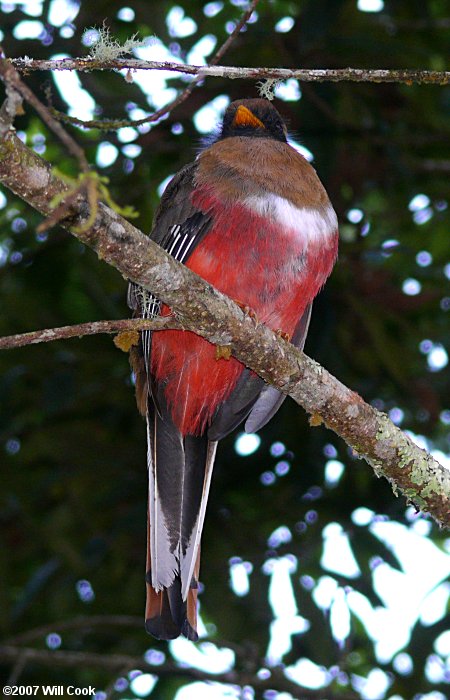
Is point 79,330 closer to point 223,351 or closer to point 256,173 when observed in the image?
point 223,351

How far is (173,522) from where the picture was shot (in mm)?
3121

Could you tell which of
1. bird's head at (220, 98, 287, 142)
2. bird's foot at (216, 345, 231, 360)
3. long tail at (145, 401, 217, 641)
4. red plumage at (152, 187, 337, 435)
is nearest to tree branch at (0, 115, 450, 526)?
bird's foot at (216, 345, 231, 360)

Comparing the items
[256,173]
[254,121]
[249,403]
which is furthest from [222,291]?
[254,121]

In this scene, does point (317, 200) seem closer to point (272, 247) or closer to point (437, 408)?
point (272, 247)

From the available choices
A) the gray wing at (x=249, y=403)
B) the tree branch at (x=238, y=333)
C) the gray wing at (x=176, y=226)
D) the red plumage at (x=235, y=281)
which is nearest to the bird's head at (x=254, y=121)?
the gray wing at (x=176, y=226)

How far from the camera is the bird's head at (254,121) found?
11.8 ft

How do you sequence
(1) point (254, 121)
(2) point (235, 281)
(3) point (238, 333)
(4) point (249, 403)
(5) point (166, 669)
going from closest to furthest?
(3) point (238, 333)
(2) point (235, 281)
(4) point (249, 403)
(1) point (254, 121)
(5) point (166, 669)

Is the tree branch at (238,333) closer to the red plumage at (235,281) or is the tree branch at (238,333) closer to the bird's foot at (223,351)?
the bird's foot at (223,351)

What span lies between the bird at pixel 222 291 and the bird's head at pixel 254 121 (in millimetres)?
36

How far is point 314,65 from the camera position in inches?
156

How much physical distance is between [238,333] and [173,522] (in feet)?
3.02

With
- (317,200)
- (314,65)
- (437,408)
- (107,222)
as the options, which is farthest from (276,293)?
(437,408)

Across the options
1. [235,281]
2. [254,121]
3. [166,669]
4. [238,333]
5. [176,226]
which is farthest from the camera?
[166,669]

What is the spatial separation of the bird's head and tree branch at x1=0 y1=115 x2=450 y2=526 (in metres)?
1.24
